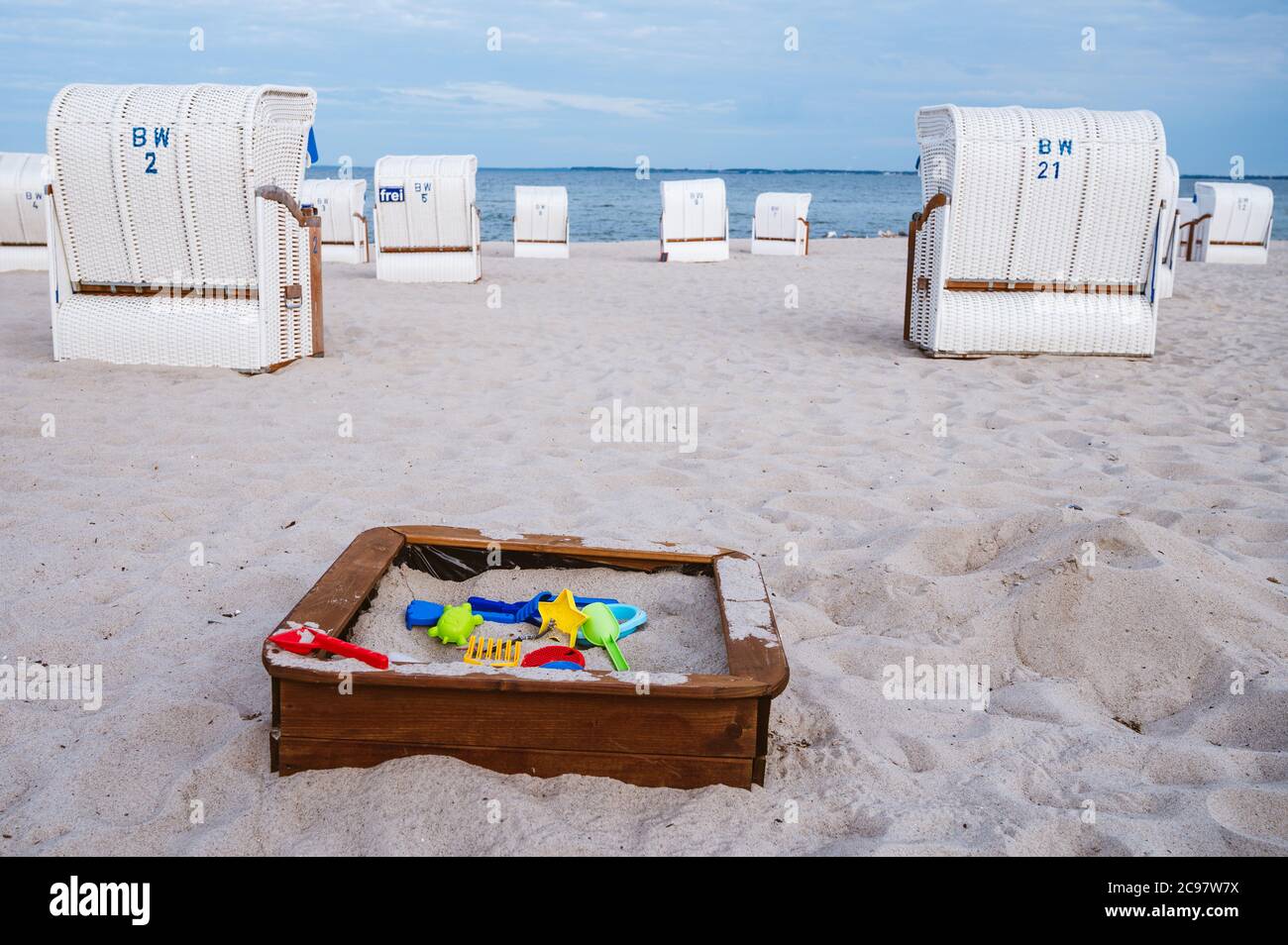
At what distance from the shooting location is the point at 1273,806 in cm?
212

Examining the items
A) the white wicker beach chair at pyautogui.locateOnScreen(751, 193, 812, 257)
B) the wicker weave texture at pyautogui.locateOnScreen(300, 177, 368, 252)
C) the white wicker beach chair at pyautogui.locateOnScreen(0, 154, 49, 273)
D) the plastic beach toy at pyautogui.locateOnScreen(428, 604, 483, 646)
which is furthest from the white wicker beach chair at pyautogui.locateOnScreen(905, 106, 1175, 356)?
the white wicker beach chair at pyautogui.locateOnScreen(751, 193, 812, 257)

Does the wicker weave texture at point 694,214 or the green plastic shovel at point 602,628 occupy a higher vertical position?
the wicker weave texture at point 694,214

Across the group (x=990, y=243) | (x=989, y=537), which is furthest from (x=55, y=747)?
(x=990, y=243)

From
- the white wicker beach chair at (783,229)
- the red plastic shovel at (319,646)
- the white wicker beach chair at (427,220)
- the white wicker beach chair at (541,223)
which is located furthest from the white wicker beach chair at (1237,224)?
the red plastic shovel at (319,646)

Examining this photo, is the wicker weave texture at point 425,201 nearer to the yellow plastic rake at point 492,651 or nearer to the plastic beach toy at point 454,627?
the plastic beach toy at point 454,627

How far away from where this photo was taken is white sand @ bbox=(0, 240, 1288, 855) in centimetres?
210

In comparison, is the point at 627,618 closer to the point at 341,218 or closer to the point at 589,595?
the point at 589,595

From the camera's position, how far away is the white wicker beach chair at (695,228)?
55.0 feet

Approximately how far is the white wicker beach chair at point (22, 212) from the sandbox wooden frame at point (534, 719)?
11.8 m

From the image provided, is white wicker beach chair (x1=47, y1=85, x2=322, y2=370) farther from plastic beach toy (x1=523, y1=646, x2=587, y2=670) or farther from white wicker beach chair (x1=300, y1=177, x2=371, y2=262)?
white wicker beach chair (x1=300, y1=177, x2=371, y2=262)

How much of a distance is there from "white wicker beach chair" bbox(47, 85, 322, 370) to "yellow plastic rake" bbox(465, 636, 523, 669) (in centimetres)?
456

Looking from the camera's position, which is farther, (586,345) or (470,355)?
(586,345)
